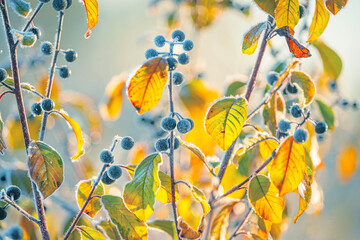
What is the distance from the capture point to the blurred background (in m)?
1.65

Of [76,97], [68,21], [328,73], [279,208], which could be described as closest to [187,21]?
[76,97]

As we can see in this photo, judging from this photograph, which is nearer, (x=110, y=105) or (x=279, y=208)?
(x=279, y=208)

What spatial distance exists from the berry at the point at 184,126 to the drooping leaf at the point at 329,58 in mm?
554

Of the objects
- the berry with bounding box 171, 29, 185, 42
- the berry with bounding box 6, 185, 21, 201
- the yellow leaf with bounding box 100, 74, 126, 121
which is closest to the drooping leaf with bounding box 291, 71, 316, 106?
the berry with bounding box 171, 29, 185, 42


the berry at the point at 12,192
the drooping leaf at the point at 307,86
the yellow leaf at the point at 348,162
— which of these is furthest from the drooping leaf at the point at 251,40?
the yellow leaf at the point at 348,162

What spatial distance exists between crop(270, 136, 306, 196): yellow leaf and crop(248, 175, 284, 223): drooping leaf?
0.32 feet

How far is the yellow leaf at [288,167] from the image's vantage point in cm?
71

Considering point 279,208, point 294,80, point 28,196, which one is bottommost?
point 28,196

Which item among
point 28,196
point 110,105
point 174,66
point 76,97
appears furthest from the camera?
point 76,97

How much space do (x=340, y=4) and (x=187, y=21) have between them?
134cm

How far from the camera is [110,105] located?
1.46 meters

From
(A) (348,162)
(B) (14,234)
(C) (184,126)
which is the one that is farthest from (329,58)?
(A) (348,162)

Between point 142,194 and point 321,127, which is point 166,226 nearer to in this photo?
point 142,194

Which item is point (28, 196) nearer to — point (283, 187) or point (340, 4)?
point (283, 187)
